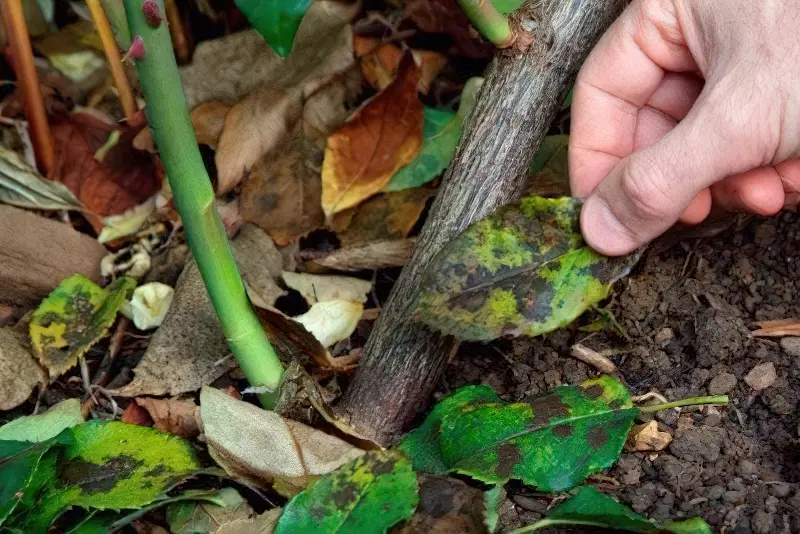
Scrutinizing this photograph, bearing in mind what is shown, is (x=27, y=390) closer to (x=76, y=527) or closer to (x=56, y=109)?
(x=76, y=527)

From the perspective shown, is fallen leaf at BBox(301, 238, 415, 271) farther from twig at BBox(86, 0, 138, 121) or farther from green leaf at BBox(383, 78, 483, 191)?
twig at BBox(86, 0, 138, 121)

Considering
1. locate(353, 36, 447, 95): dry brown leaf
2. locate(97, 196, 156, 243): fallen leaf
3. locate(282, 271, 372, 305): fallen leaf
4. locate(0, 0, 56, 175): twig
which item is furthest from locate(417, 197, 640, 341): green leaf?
locate(0, 0, 56, 175): twig

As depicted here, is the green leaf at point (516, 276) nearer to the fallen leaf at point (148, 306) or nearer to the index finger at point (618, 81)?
the index finger at point (618, 81)

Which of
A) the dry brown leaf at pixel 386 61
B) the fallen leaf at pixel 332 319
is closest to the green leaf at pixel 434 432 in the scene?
the fallen leaf at pixel 332 319

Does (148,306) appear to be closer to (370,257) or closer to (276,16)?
(370,257)

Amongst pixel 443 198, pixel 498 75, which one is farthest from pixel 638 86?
pixel 443 198

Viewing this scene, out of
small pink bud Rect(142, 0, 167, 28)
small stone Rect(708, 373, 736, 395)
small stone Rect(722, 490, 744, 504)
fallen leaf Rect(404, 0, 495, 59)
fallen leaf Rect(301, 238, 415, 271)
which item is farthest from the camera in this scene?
fallen leaf Rect(404, 0, 495, 59)
